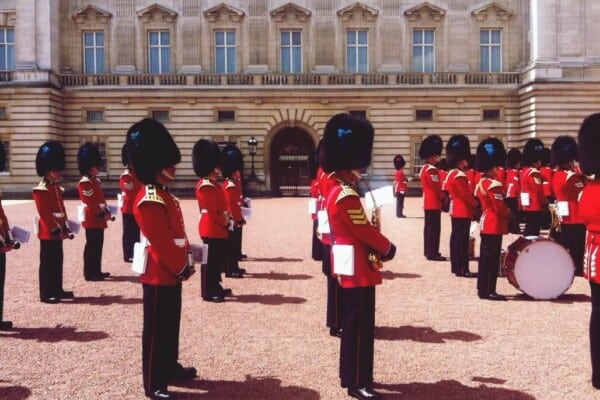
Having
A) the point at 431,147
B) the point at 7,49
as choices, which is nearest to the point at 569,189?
the point at 431,147

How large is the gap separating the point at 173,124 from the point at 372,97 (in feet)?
27.3

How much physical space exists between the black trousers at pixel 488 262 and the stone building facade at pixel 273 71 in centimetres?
1988

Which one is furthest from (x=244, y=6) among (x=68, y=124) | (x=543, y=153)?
(x=543, y=153)

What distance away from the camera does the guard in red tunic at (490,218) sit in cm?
713

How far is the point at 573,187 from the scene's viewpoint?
8.27 metres

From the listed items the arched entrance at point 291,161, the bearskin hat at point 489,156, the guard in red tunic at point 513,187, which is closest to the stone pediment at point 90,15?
the arched entrance at point 291,161

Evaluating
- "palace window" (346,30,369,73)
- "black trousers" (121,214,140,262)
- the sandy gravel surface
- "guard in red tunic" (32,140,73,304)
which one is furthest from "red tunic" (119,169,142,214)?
"palace window" (346,30,369,73)

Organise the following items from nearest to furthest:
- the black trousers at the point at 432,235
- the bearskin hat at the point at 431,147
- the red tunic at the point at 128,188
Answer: the red tunic at the point at 128,188, the black trousers at the point at 432,235, the bearskin hat at the point at 431,147

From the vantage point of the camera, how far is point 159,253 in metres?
4.28

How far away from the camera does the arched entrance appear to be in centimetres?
2858

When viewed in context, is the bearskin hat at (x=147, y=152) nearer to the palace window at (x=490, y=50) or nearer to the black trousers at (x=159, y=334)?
the black trousers at (x=159, y=334)

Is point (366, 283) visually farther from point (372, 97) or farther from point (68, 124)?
point (68, 124)

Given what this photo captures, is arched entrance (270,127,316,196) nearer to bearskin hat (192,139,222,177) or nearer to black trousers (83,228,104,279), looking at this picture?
black trousers (83,228,104,279)

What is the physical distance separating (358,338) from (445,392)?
2.27 ft
